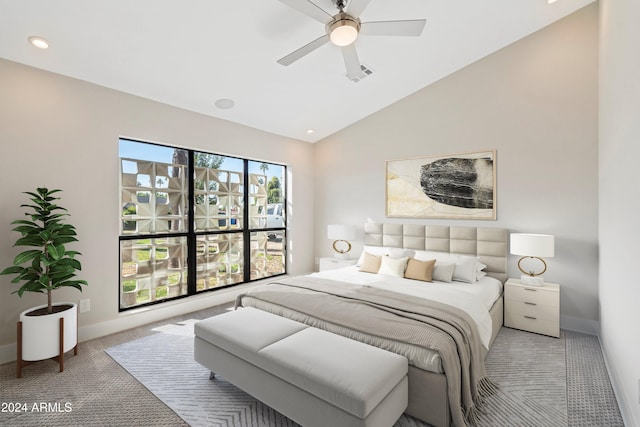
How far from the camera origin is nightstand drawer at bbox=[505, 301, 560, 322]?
10.6ft

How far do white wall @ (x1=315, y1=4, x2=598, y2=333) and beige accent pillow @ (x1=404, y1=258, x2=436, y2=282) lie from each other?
958 millimetres

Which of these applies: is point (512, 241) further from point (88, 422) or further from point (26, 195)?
point (26, 195)

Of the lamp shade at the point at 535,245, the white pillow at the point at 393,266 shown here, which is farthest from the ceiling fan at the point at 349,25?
the white pillow at the point at 393,266

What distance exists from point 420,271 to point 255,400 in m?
2.28

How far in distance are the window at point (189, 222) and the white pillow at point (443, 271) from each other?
9.14ft

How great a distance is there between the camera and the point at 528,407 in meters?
A: 2.12

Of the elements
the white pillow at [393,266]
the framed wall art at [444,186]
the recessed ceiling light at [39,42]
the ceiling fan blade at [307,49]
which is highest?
the recessed ceiling light at [39,42]

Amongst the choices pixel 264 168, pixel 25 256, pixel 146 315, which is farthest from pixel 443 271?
pixel 25 256

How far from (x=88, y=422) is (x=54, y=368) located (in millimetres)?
1030

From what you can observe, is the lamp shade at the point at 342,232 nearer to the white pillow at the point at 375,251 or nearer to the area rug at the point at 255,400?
the white pillow at the point at 375,251

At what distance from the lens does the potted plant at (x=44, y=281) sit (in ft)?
8.16

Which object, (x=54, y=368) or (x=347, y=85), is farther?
(x=347, y=85)

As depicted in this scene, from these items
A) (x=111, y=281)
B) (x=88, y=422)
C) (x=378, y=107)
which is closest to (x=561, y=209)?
(x=378, y=107)

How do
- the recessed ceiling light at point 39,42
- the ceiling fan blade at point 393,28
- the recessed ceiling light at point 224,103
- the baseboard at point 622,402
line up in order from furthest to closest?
the recessed ceiling light at point 224,103, the recessed ceiling light at point 39,42, the ceiling fan blade at point 393,28, the baseboard at point 622,402
